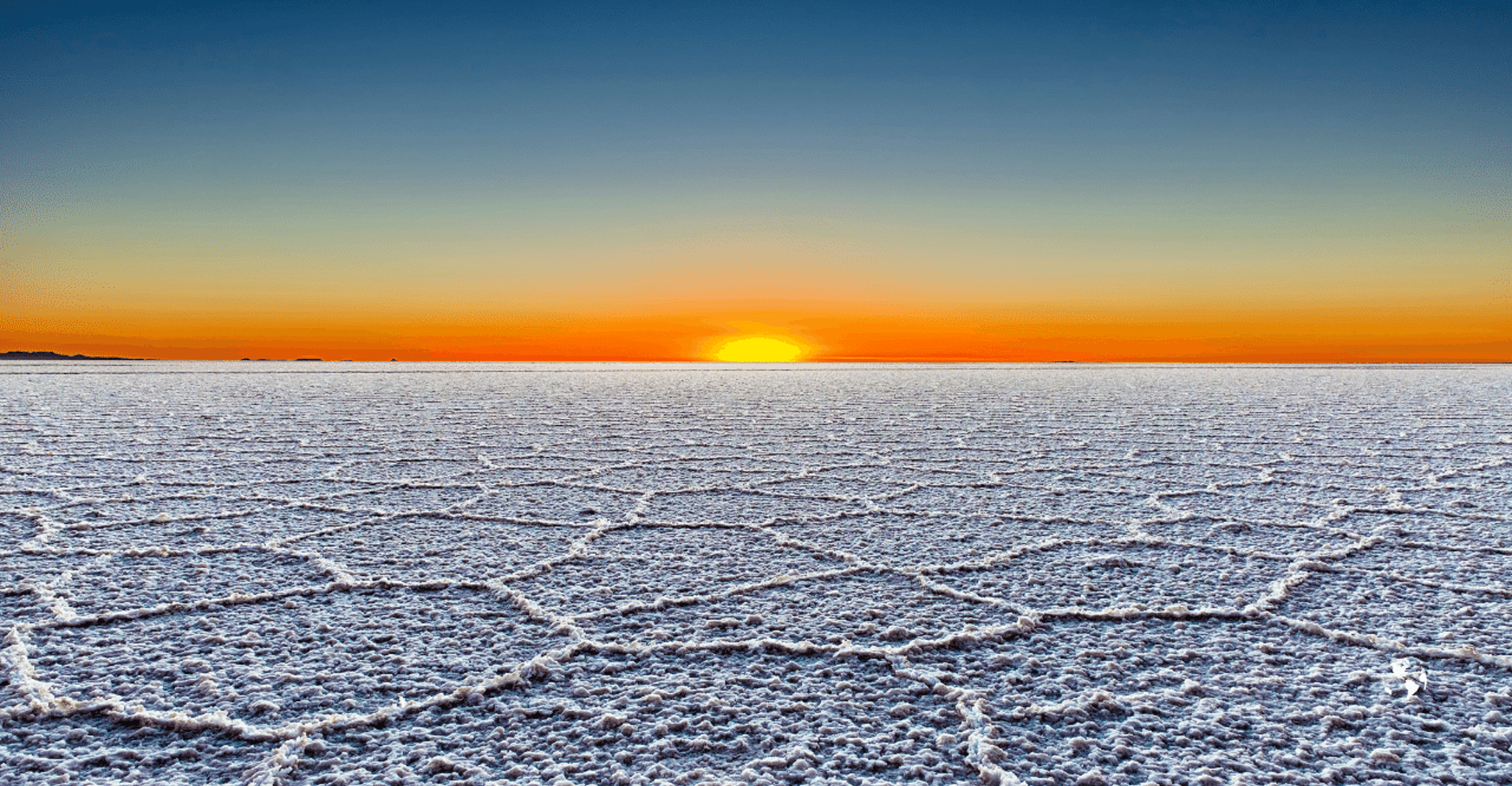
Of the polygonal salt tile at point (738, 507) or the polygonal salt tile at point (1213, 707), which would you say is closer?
the polygonal salt tile at point (1213, 707)

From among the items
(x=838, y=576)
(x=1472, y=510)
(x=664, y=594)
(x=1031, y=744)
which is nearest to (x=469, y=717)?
(x=664, y=594)

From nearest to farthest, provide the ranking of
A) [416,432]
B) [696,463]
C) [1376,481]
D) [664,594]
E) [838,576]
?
[664,594], [838,576], [1376,481], [696,463], [416,432]

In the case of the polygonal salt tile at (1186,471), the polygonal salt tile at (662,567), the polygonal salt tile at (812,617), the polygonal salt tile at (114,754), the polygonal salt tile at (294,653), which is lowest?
the polygonal salt tile at (114,754)

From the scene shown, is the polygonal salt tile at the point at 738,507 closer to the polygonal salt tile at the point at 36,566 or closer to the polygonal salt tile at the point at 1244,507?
the polygonal salt tile at the point at 1244,507

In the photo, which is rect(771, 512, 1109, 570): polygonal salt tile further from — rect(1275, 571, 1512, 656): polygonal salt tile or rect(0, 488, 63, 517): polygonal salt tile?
rect(0, 488, 63, 517): polygonal salt tile

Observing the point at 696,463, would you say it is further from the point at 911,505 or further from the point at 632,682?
the point at 632,682

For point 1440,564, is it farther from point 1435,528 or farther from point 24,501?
point 24,501

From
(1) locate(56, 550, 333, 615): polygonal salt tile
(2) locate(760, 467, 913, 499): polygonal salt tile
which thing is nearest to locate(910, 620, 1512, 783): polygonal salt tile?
(1) locate(56, 550, 333, 615): polygonal salt tile

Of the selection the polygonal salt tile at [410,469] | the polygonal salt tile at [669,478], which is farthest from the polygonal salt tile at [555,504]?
the polygonal salt tile at [410,469]
